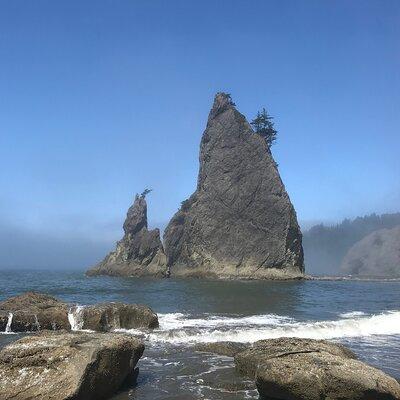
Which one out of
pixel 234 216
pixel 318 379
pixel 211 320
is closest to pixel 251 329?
pixel 211 320

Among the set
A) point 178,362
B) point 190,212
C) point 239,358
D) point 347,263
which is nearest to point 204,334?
point 178,362

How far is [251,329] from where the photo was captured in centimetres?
2244

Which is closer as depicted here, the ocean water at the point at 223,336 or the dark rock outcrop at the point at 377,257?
the ocean water at the point at 223,336

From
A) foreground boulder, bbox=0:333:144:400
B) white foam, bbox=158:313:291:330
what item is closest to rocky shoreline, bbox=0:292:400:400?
foreground boulder, bbox=0:333:144:400

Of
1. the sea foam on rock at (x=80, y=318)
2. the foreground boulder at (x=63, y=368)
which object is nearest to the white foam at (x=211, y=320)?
the sea foam on rock at (x=80, y=318)

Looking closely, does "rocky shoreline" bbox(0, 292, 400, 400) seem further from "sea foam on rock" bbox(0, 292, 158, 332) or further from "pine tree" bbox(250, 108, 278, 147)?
"pine tree" bbox(250, 108, 278, 147)

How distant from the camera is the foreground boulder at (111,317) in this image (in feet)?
71.8

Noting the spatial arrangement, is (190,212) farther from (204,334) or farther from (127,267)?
(204,334)

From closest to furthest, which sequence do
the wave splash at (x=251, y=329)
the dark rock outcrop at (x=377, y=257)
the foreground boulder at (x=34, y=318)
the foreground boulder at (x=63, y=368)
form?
the foreground boulder at (x=63, y=368) → the wave splash at (x=251, y=329) → the foreground boulder at (x=34, y=318) → the dark rock outcrop at (x=377, y=257)

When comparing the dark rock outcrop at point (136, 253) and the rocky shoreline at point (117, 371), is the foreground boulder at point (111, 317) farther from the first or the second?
the dark rock outcrop at point (136, 253)

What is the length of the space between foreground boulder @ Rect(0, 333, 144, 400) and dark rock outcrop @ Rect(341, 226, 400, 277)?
16539cm

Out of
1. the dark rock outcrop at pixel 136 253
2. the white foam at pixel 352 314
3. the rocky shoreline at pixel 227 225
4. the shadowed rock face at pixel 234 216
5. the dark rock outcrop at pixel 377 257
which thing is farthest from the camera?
the dark rock outcrop at pixel 377 257

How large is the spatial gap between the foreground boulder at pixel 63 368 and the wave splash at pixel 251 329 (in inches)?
304

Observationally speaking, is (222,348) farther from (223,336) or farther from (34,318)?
(34,318)
